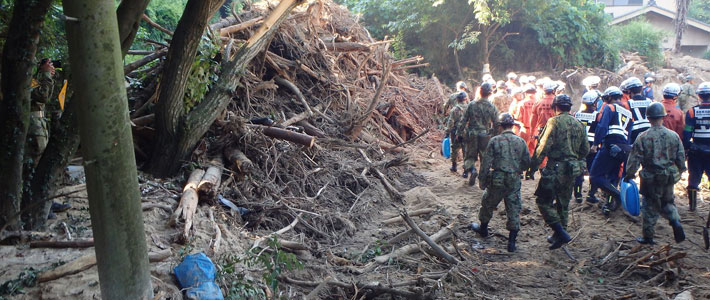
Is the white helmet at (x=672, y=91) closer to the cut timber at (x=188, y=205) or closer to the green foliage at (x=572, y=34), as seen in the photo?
the cut timber at (x=188, y=205)

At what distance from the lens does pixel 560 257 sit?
643cm

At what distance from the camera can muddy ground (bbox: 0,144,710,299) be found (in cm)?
420

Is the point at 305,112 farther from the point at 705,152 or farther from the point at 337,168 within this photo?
the point at 705,152

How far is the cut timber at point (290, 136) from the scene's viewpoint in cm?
731

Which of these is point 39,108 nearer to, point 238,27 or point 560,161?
point 238,27

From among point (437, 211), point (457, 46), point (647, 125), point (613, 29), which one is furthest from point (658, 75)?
point (437, 211)

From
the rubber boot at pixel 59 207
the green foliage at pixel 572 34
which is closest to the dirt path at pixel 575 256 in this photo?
the rubber boot at pixel 59 207

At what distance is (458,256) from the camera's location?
6.06 metres

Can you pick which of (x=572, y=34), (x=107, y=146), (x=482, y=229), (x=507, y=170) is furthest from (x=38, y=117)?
(x=572, y=34)

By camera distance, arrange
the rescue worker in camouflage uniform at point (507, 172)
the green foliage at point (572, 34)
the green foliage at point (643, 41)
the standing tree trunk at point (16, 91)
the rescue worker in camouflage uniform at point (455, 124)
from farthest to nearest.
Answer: the green foliage at point (643, 41), the green foliage at point (572, 34), the rescue worker in camouflage uniform at point (455, 124), the rescue worker in camouflage uniform at point (507, 172), the standing tree trunk at point (16, 91)

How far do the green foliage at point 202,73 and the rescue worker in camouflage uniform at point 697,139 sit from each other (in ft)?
23.5

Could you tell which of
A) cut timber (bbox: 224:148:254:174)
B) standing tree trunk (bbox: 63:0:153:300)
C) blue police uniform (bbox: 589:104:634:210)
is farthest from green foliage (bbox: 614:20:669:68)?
standing tree trunk (bbox: 63:0:153:300)

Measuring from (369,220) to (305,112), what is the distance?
2.81 meters

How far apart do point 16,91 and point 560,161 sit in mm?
5921
